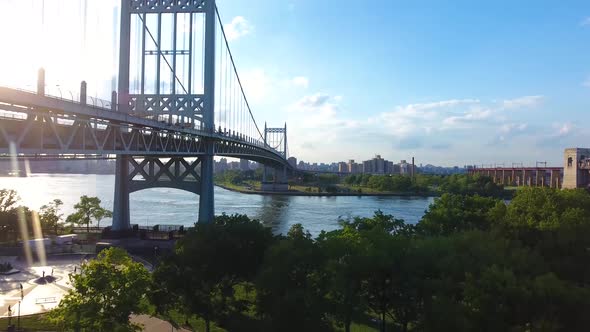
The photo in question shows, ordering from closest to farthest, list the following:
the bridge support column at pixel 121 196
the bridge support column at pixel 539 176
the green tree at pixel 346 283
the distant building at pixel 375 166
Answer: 1. the green tree at pixel 346 283
2. the bridge support column at pixel 121 196
3. the bridge support column at pixel 539 176
4. the distant building at pixel 375 166

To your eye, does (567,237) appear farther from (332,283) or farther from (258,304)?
(258,304)

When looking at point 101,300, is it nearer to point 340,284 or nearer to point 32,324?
point 32,324

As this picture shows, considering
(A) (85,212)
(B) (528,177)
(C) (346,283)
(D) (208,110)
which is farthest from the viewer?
(B) (528,177)

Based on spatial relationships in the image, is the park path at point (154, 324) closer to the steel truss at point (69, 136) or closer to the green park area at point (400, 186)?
the steel truss at point (69, 136)

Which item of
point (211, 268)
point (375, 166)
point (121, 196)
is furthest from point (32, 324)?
point (375, 166)

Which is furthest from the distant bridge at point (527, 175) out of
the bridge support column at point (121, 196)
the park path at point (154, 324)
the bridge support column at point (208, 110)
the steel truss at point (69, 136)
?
the park path at point (154, 324)

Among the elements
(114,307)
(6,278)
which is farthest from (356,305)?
(6,278)
